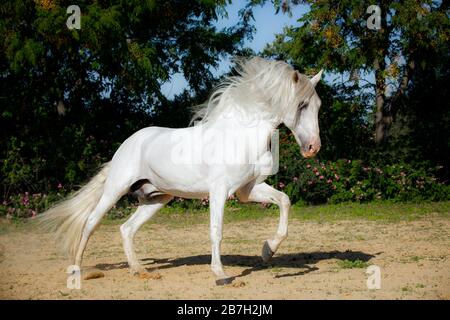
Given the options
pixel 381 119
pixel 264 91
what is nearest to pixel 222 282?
pixel 264 91

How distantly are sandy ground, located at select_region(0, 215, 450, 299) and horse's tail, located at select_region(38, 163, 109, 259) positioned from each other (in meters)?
0.39

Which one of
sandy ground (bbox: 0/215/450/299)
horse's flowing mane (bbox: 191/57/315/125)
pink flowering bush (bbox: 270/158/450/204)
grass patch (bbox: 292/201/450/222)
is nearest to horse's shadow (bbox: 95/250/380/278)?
sandy ground (bbox: 0/215/450/299)

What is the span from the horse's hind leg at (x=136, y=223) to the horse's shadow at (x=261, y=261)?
51cm

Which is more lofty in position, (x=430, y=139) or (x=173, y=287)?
(x=430, y=139)

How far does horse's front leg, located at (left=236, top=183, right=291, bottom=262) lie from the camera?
6559 millimetres

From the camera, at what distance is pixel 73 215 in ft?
24.0

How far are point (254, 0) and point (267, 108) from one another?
11277mm

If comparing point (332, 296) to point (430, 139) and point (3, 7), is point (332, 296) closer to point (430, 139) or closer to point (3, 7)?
point (3, 7)

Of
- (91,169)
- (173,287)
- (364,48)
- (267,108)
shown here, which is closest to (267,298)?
(173,287)

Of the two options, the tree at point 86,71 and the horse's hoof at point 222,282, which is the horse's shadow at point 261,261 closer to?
the horse's hoof at point 222,282

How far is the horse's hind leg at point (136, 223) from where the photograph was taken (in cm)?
707

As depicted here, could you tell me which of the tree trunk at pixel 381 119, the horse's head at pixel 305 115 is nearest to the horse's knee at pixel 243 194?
the horse's head at pixel 305 115

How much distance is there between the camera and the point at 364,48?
15.7m

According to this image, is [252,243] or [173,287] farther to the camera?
[252,243]
